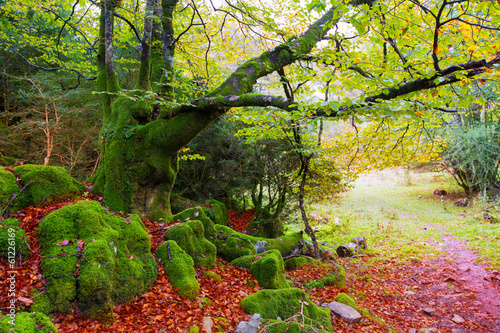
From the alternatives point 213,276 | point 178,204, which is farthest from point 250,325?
point 178,204

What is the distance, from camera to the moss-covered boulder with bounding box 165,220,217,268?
181 inches

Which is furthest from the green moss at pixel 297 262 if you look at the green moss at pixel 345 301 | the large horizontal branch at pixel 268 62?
the large horizontal branch at pixel 268 62

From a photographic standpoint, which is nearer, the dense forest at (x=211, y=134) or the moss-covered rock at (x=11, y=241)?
the moss-covered rock at (x=11, y=241)

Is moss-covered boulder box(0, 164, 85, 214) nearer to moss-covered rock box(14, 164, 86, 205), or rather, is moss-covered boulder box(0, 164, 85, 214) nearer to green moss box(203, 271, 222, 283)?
moss-covered rock box(14, 164, 86, 205)

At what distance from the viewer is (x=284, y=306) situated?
396 centimetres

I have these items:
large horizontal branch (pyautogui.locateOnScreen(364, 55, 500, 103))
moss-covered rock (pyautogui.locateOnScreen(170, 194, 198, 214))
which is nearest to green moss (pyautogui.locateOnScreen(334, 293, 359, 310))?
large horizontal branch (pyautogui.locateOnScreen(364, 55, 500, 103))

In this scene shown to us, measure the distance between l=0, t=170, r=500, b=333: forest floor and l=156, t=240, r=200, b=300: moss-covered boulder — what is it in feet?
0.33

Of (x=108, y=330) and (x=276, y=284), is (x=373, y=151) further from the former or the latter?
(x=108, y=330)

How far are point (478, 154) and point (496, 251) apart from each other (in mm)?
7611

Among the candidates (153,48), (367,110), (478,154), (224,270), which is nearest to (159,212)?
(224,270)

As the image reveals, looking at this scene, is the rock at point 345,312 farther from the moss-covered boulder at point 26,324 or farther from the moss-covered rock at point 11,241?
the moss-covered rock at point 11,241

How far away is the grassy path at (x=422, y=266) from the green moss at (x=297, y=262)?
104cm

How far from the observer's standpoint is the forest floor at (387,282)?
125 inches

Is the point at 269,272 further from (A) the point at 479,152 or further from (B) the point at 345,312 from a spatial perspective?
(A) the point at 479,152
